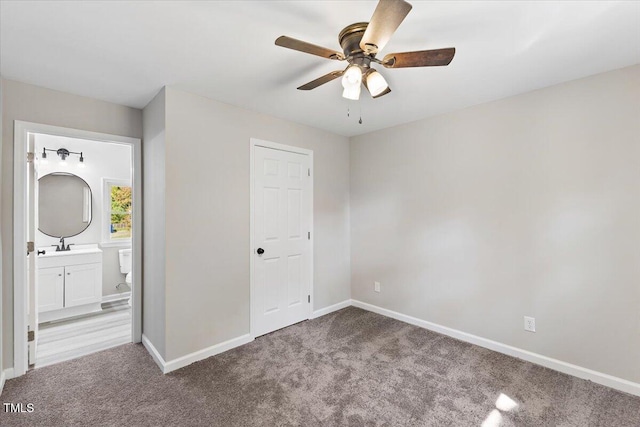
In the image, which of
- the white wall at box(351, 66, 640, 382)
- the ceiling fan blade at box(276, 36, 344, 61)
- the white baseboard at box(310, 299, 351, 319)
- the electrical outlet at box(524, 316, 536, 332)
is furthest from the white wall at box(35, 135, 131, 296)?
the electrical outlet at box(524, 316, 536, 332)

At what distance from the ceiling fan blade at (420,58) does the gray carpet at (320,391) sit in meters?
2.19

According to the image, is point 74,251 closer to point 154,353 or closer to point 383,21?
point 154,353

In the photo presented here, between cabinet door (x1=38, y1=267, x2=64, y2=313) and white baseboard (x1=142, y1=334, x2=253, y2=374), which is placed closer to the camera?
white baseboard (x1=142, y1=334, x2=253, y2=374)

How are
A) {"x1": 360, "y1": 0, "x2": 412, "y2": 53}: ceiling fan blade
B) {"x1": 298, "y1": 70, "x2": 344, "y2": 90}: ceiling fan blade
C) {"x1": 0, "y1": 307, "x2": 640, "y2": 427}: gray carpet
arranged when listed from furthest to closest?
{"x1": 0, "y1": 307, "x2": 640, "y2": 427}: gray carpet → {"x1": 298, "y1": 70, "x2": 344, "y2": 90}: ceiling fan blade → {"x1": 360, "y1": 0, "x2": 412, "y2": 53}: ceiling fan blade

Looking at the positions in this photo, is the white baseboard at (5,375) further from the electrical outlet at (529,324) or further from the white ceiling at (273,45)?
the electrical outlet at (529,324)

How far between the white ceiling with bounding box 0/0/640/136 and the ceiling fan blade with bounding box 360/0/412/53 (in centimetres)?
26

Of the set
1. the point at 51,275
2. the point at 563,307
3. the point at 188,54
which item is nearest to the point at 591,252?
the point at 563,307

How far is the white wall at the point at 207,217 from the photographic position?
2457 mm

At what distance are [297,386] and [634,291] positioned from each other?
2601 mm

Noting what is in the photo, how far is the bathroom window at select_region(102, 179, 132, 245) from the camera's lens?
4.46 metres

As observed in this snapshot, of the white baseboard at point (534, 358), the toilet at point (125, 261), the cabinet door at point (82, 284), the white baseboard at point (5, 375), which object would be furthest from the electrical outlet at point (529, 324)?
the toilet at point (125, 261)

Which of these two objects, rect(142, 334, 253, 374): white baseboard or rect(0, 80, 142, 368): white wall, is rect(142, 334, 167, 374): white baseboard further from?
rect(0, 80, 142, 368): white wall

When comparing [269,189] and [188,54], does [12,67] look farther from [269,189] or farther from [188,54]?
[269,189]

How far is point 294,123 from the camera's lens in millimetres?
3404
